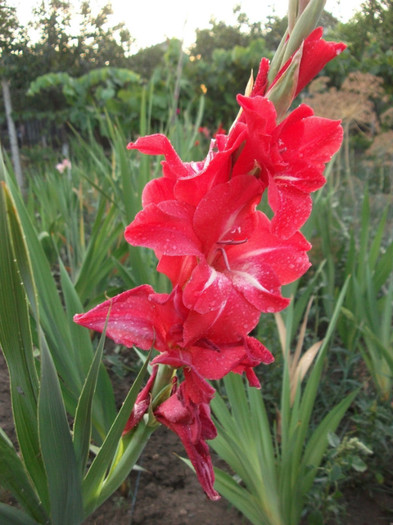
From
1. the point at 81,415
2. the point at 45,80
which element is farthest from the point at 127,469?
the point at 45,80

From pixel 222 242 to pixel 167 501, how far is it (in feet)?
2.73

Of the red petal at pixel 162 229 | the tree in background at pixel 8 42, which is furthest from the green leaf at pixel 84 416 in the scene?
the tree in background at pixel 8 42

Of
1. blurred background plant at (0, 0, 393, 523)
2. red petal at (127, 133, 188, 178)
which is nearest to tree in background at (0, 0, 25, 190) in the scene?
blurred background plant at (0, 0, 393, 523)

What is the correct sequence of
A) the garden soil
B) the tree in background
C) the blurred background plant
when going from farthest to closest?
the garden soil
the blurred background plant
the tree in background

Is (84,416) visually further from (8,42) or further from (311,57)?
(8,42)

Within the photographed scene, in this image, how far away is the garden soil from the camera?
1.02m

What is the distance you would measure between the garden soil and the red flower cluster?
605 millimetres

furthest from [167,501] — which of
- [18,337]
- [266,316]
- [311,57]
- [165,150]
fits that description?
[311,57]

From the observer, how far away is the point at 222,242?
0.46m

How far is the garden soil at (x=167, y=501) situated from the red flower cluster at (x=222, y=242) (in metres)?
0.61

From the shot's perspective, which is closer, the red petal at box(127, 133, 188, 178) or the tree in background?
the red petal at box(127, 133, 188, 178)

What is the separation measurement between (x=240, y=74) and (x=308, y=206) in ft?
18.3

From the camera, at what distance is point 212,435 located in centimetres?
51

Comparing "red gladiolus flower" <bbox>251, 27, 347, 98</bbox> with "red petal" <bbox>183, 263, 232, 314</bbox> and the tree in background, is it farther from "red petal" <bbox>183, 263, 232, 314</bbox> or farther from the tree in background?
the tree in background
